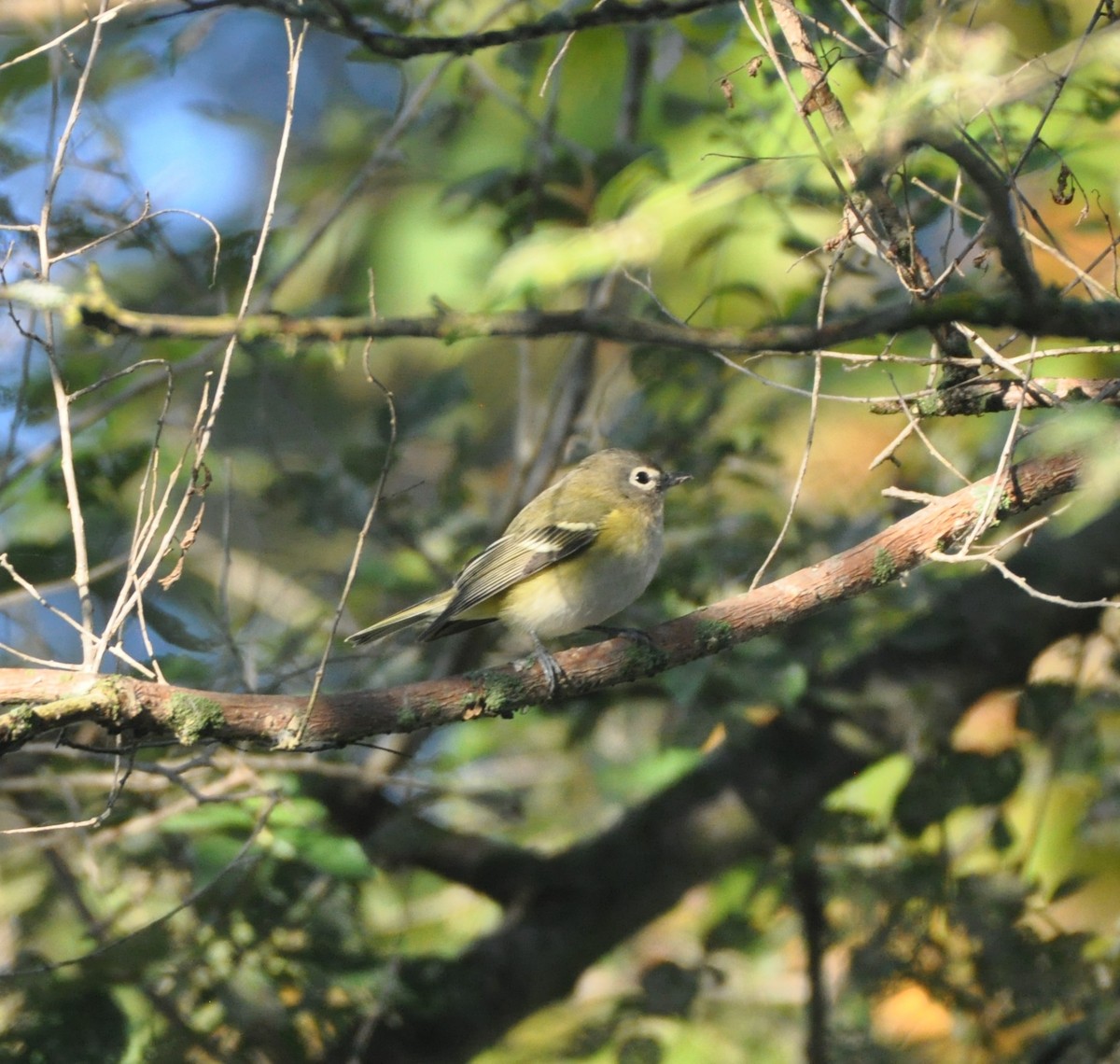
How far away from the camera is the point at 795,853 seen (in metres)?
5.64

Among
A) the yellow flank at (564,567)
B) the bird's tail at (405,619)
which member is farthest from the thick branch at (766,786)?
the yellow flank at (564,567)

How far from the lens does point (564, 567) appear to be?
4.74 metres

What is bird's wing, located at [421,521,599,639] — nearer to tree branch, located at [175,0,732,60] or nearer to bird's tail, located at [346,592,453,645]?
bird's tail, located at [346,592,453,645]

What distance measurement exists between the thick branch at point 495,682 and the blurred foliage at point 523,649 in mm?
749

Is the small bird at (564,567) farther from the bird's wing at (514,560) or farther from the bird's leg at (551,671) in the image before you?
the bird's leg at (551,671)

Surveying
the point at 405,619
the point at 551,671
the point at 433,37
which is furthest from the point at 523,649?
the point at 433,37

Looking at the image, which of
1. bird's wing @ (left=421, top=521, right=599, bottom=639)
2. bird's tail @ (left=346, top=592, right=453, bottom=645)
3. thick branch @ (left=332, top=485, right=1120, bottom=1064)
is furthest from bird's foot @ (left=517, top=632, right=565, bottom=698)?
thick branch @ (left=332, top=485, right=1120, bottom=1064)

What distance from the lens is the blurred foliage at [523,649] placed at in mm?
4320

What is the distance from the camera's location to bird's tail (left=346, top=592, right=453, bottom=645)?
475 centimetres

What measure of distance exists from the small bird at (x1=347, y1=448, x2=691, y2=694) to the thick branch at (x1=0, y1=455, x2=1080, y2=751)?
1021mm

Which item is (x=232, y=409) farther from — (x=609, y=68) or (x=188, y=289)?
(x=609, y=68)

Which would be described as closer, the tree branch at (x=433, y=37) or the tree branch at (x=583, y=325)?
the tree branch at (x=583, y=325)

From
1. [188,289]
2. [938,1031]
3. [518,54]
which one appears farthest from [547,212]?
[938,1031]

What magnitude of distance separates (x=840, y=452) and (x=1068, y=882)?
3255 millimetres
